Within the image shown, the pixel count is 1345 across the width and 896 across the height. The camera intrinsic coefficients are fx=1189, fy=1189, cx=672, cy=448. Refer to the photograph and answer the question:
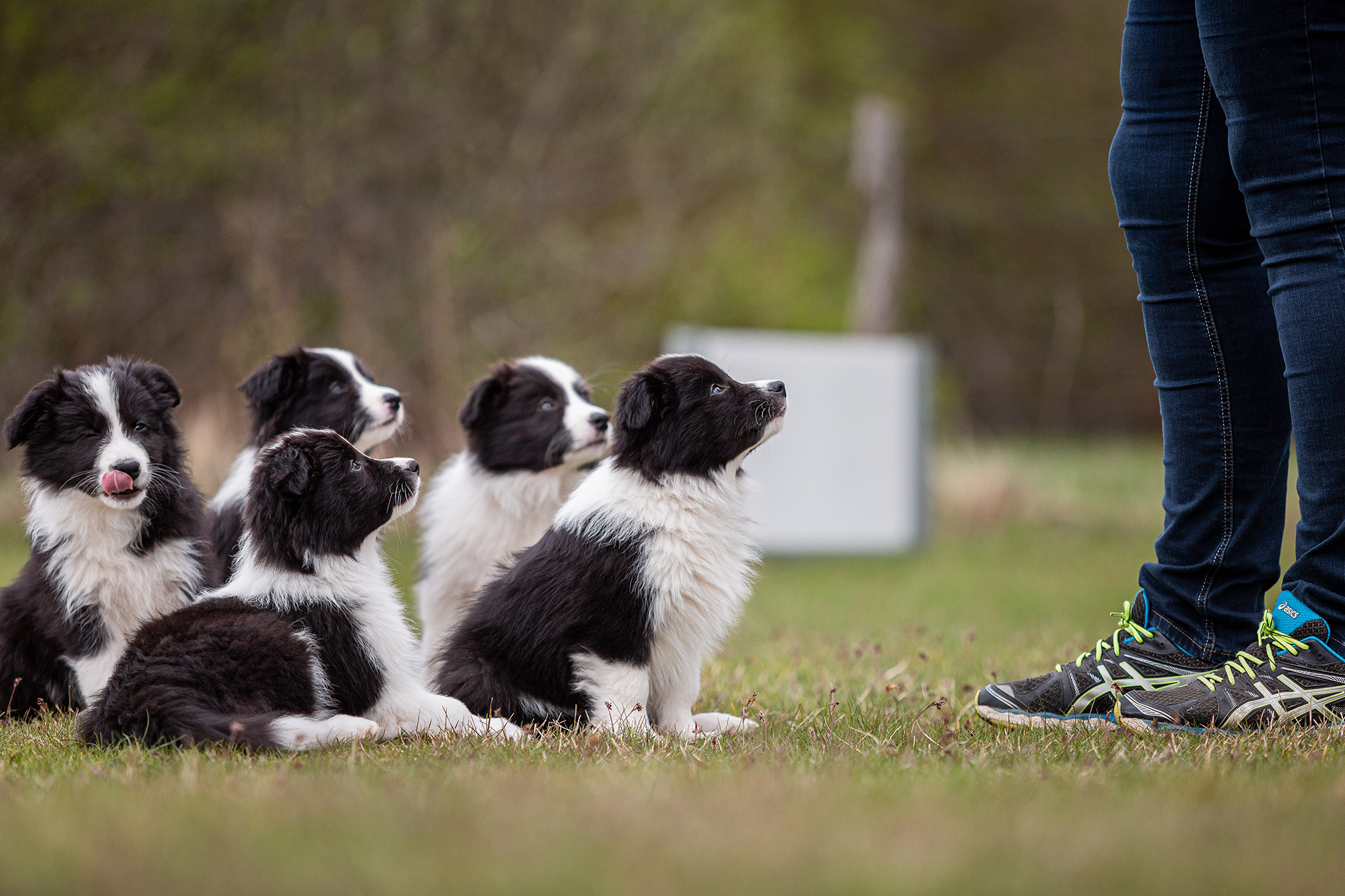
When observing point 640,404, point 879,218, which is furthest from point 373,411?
point 879,218

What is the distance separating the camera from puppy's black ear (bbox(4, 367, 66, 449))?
3246 millimetres

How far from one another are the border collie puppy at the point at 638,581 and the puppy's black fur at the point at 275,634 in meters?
0.37

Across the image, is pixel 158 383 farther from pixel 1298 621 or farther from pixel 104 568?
pixel 1298 621

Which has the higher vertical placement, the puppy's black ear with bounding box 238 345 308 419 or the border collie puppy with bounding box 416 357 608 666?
the puppy's black ear with bounding box 238 345 308 419

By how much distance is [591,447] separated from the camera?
447 cm

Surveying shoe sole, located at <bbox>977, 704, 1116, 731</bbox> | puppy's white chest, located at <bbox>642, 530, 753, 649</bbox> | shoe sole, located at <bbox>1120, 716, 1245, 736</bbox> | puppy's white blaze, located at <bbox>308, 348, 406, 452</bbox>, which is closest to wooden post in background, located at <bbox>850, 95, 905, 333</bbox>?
puppy's white blaze, located at <bbox>308, 348, 406, 452</bbox>

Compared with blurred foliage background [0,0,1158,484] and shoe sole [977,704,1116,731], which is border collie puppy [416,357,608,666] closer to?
shoe sole [977,704,1116,731]

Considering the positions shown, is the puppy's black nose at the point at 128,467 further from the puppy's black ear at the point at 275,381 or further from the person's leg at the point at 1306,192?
the person's leg at the point at 1306,192

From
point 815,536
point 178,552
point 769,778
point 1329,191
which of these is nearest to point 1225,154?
point 1329,191

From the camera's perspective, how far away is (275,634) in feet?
9.33

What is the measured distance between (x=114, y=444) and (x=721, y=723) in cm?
185

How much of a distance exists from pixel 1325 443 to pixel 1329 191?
550 mm

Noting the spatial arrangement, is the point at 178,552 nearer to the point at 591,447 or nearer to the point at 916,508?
the point at 591,447

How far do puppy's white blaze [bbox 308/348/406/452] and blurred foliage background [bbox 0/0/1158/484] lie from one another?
3464 mm
